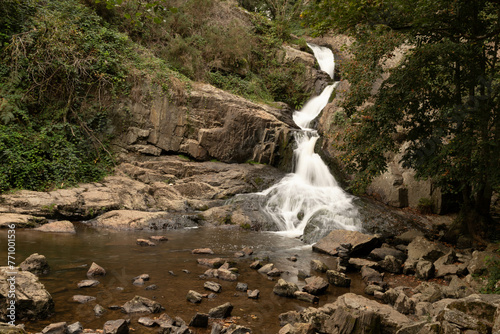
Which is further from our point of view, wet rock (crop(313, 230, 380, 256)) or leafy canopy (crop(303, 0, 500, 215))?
wet rock (crop(313, 230, 380, 256))

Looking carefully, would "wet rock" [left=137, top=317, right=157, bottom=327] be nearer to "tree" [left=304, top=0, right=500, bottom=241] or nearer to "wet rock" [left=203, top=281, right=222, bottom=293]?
"wet rock" [left=203, top=281, right=222, bottom=293]

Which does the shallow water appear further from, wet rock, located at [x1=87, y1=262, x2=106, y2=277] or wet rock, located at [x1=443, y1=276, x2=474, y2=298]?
wet rock, located at [x1=443, y1=276, x2=474, y2=298]

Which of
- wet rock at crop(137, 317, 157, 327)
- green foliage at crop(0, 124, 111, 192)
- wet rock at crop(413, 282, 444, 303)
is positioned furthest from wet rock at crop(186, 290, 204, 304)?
green foliage at crop(0, 124, 111, 192)

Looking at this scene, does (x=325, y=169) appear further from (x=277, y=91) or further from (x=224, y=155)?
(x=277, y=91)

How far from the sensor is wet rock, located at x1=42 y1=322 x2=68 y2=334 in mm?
3716

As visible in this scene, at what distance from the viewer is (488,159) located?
24.2 ft

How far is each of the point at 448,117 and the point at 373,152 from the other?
218 cm

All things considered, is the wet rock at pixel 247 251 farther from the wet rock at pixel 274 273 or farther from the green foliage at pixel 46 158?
the green foliage at pixel 46 158

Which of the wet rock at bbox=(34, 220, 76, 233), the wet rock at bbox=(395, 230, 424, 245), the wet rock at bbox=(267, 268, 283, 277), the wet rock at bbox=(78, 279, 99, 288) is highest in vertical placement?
the wet rock at bbox=(395, 230, 424, 245)

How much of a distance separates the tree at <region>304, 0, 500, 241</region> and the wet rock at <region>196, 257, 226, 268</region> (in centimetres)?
440

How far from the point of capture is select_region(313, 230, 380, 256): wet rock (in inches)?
343

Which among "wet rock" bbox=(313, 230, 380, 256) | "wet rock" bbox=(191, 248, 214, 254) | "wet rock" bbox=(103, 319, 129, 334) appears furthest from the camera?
"wet rock" bbox=(313, 230, 380, 256)

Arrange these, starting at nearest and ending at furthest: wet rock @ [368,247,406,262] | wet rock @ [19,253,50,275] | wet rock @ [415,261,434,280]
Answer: wet rock @ [19,253,50,275], wet rock @ [415,261,434,280], wet rock @ [368,247,406,262]

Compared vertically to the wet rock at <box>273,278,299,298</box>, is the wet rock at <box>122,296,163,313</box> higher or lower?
lower
